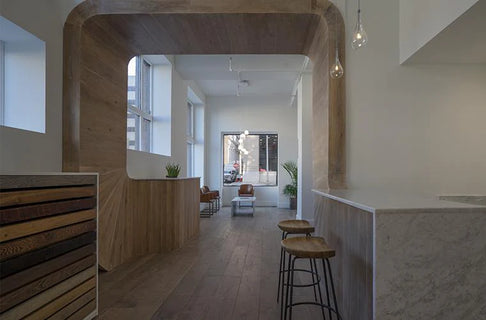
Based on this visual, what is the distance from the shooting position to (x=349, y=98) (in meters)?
3.29

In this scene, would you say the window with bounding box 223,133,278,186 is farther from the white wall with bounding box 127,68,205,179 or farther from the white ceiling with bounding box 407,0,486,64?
the white ceiling with bounding box 407,0,486,64

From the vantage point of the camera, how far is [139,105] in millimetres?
5516

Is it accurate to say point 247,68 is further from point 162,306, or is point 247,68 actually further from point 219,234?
point 162,306

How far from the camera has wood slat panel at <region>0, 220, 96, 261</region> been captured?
5.53 ft

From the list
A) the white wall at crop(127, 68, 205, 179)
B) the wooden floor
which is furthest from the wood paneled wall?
the white wall at crop(127, 68, 205, 179)

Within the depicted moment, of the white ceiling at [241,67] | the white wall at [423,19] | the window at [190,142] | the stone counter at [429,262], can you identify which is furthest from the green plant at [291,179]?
the stone counter at [429,262]

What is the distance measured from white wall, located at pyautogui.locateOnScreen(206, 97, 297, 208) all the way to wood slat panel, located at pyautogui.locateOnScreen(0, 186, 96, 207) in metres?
7.33

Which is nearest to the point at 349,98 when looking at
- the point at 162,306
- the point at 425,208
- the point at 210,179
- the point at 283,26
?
the point at 283,26

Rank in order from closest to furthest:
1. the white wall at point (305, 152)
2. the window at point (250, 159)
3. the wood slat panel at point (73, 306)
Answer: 1. the wood slat panel at point (73, 306)
2. the white wall at point (305, 152)
3. the window at point (250, 159)

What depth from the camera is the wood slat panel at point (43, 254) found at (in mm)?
1680

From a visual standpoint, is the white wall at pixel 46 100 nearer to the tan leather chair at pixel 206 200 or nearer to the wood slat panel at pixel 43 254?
the wood slat panel at pixel 43 254

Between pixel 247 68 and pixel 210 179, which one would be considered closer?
pixel 247 68

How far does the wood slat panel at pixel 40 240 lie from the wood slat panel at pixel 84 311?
57 cm

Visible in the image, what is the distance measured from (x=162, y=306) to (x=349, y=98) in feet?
8.91
